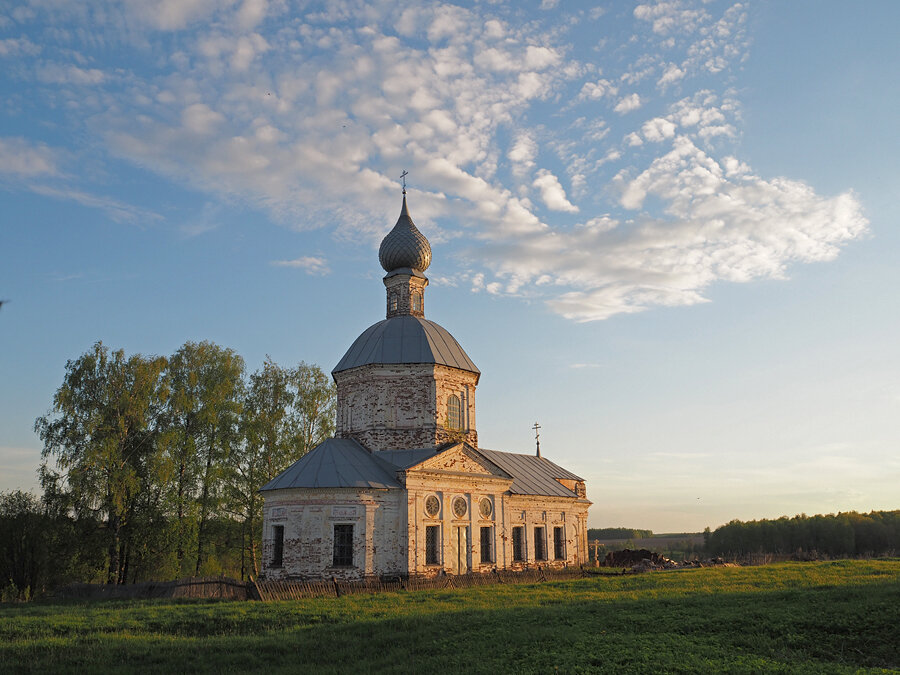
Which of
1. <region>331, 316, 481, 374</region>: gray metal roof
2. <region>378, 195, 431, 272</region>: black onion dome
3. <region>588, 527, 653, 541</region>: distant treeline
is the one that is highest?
<region>378, 195, 431, 272</region>: black onion dome

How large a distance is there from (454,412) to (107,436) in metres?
15.8

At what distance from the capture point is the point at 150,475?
31.5 metres

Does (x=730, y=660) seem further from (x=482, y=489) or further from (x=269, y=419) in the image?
(x=269, y=419)

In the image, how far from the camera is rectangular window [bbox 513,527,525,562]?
32156 millimetres

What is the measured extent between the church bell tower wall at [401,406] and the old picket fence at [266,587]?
6.36m

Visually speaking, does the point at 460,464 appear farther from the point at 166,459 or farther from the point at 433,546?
the point at 166,459

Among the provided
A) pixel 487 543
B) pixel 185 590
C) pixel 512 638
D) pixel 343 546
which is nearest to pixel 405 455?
pixel 343 546

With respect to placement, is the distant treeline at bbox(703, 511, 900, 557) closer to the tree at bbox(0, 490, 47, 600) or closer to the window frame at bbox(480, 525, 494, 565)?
the window frame at bbox(480, 525, 494, 565)

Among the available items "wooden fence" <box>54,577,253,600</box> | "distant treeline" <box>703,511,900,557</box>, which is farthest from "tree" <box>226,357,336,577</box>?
"distant treeline" <box>703,511,900,557</box>

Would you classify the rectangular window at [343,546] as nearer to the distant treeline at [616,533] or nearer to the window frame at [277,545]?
the window frame at [277,545]

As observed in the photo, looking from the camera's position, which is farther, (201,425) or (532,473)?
(532,473)

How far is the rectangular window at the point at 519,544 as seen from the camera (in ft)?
105

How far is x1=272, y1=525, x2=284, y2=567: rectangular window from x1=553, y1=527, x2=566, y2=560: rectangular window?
15019 millimetres

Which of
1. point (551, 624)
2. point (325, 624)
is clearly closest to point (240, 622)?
point (325, 624)
